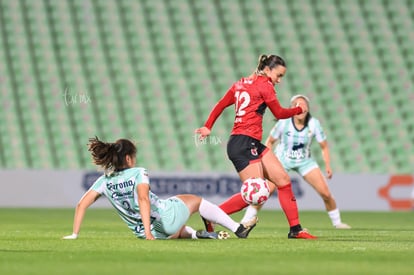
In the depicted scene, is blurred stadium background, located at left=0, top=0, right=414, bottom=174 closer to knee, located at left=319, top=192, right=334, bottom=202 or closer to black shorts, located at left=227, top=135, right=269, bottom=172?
knee, located at left=319, top=192, right=334, bottom=202

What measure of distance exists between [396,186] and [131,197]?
11.4m

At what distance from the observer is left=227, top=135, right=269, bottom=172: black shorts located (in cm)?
949

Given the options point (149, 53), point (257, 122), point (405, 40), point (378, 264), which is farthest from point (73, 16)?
point (378, 264)

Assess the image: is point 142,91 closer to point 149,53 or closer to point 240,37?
point 149,53

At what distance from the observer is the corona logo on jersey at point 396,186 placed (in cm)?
1912

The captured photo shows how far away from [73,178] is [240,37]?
760 cm

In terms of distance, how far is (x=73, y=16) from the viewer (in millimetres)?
24328

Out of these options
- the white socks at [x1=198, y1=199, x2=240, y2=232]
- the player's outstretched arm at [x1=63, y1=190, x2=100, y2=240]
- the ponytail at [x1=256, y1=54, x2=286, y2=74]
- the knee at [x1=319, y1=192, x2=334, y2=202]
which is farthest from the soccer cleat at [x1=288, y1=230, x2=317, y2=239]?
the knee at [x1=319, y1=192, x2=334, y2=202]

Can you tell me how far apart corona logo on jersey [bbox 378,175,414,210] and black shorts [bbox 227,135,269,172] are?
33.1 feet

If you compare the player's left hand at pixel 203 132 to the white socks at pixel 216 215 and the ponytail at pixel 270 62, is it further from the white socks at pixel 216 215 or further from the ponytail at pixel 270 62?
the ponytail at pixel 270 62

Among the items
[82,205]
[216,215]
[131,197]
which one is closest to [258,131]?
[216,215]

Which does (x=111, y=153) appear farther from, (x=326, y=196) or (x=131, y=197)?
(x=326, y=196)

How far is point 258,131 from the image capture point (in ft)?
31.5

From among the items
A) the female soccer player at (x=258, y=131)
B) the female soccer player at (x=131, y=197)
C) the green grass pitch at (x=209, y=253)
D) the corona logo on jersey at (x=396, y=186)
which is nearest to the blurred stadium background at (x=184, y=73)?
the corona logo on jersey at (x=396, y=186)
